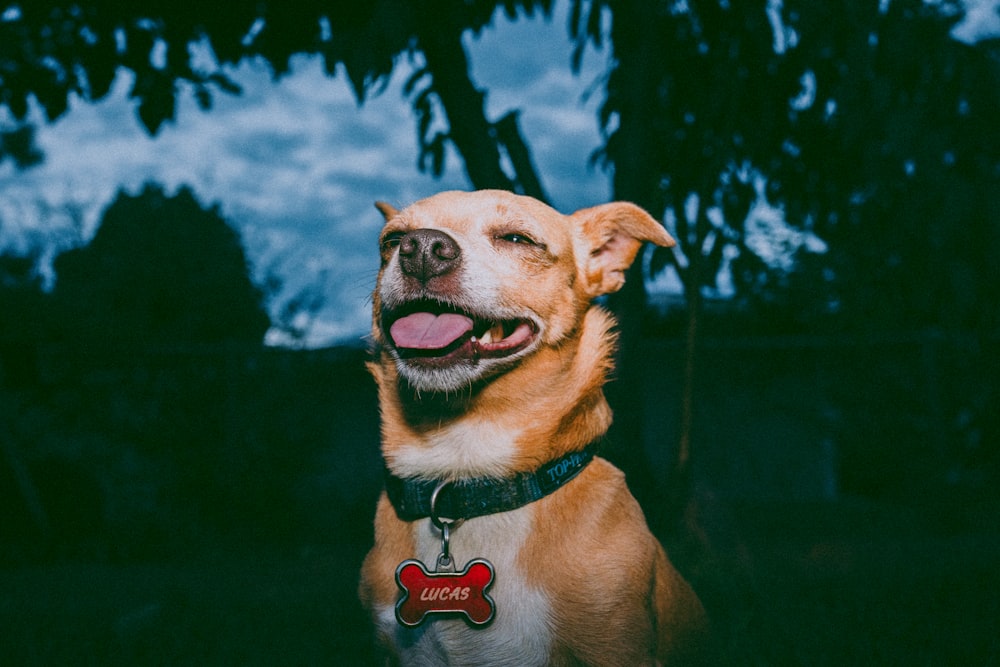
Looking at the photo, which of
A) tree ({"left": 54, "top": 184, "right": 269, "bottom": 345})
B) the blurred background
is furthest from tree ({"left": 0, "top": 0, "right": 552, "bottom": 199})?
tree ({"left": 54, "top": 184, "right": 269, "bottom": 345})

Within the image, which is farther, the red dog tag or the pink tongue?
the pink tongue

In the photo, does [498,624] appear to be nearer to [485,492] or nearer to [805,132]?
[485,492]

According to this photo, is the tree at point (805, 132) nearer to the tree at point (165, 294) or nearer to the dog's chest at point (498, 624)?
the dog's chest at point (498, 624)

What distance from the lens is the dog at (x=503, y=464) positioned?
5.86ft

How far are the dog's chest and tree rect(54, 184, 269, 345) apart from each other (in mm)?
5335

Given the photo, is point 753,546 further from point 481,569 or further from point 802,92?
point 481,569

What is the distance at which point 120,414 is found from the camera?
5.74 meters

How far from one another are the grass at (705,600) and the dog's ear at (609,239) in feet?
5.80

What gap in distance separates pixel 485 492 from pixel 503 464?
12 centimetres

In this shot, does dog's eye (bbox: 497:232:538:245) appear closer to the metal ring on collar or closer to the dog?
the dog

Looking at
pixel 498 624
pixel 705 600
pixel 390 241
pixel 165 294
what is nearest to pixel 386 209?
pixel 390 241

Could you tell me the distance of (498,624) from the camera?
1.78 metres

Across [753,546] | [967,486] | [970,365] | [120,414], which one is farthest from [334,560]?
[970,365]

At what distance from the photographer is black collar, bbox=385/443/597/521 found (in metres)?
1.93
